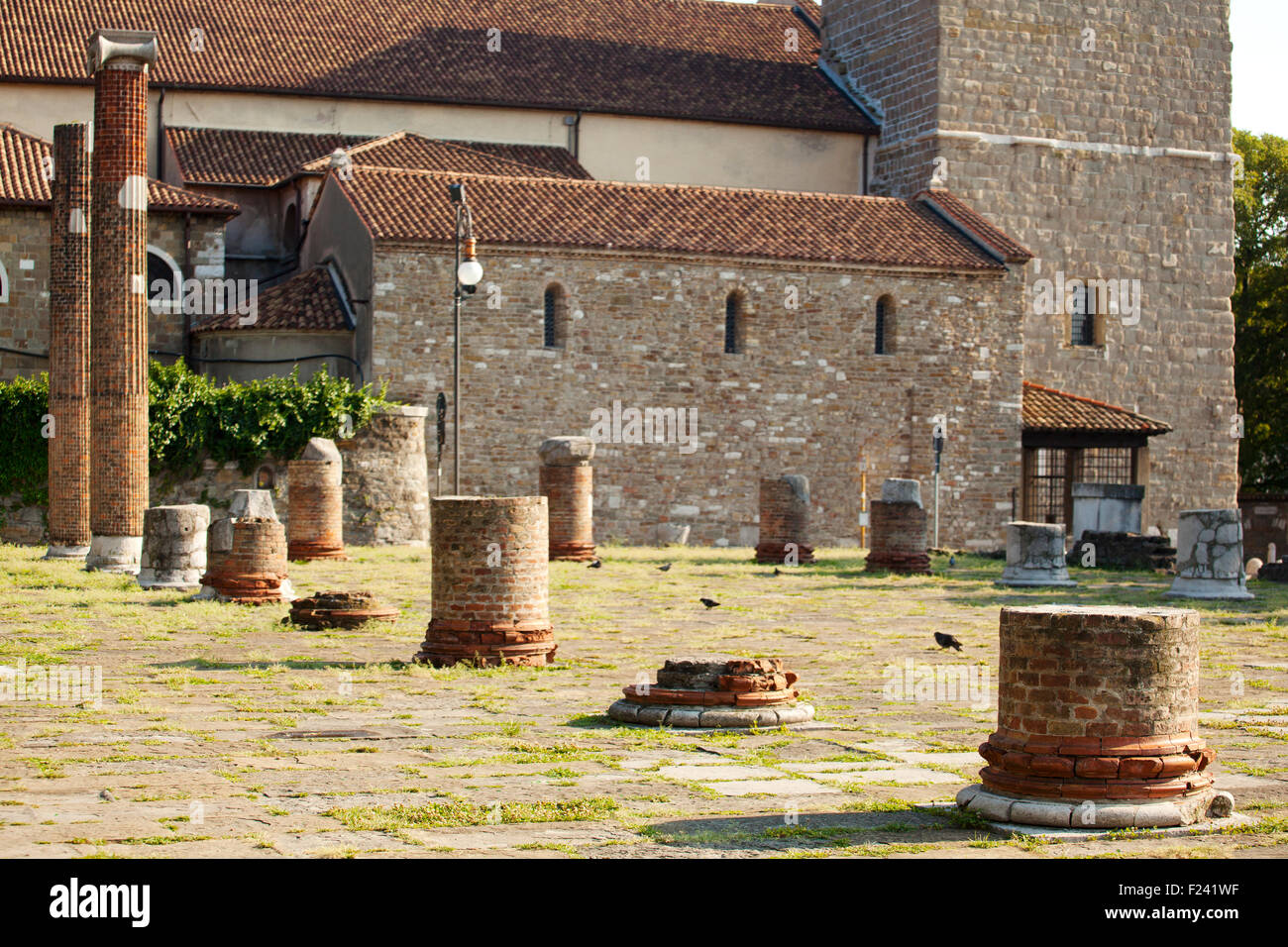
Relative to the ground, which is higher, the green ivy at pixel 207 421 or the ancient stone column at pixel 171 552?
the green ivy at pixel 207 421

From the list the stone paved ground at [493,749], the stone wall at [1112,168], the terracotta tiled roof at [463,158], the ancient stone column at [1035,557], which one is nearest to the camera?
the stone paved ground at [493,749]

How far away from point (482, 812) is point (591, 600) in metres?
11.0

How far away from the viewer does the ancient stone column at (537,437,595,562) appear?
76.7 feet

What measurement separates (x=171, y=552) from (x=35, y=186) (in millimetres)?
14224

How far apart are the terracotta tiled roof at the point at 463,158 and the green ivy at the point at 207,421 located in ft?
20.6

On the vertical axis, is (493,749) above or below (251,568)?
below

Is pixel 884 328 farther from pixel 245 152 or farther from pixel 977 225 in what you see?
pixel 245 152

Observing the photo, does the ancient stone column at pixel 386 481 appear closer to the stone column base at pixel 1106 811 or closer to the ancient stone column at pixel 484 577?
the ancient stone column at pixel 484 577

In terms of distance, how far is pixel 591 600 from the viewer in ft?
59.2

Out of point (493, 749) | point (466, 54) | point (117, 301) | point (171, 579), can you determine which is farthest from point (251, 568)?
point (466, 54)

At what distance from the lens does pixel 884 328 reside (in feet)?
105

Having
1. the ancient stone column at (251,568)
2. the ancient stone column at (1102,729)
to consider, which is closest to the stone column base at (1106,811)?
the ancient stone column at (1102,729)

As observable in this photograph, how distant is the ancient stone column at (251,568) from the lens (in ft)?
54.4

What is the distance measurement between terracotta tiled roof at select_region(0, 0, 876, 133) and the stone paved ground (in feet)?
67.6
